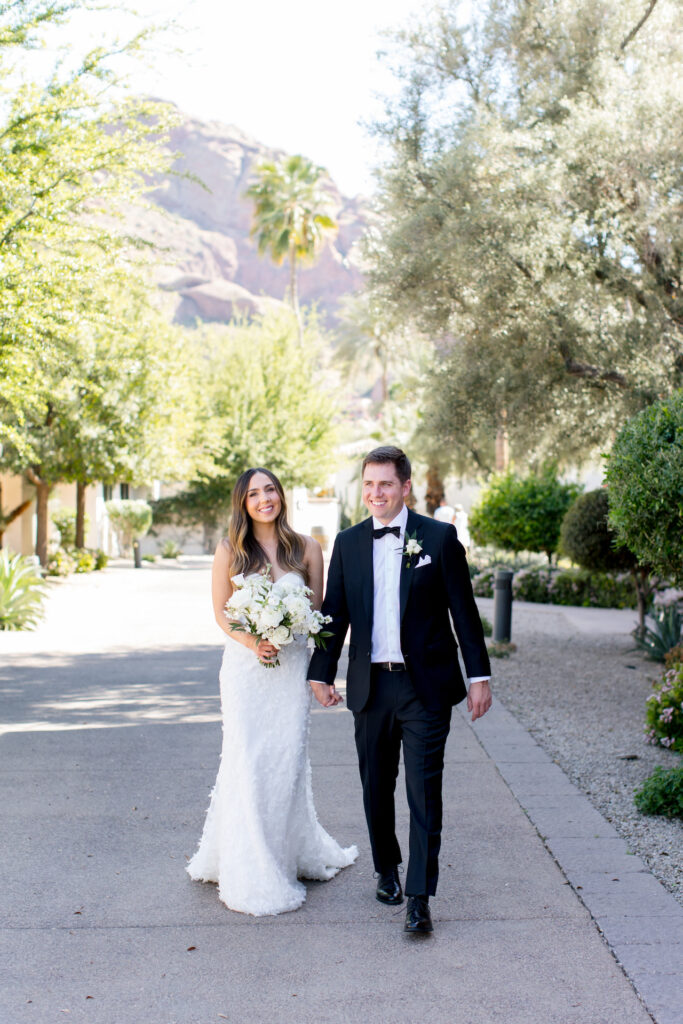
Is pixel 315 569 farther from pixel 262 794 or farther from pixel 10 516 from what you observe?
pixel 10 516

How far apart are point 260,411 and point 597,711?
28451 millimetres

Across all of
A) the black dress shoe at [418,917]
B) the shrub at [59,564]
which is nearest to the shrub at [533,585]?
the shrub at [59,564]

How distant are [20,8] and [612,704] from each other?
28.3ft

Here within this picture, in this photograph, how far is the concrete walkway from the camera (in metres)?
3.48

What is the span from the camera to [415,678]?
418 centimetres

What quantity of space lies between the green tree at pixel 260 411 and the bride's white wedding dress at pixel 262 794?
29842mm

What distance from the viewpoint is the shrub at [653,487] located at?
6.75 metres

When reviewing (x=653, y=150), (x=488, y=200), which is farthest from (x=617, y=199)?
(x=488, y=200)

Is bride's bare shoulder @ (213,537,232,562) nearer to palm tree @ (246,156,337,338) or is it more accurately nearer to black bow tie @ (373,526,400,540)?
black bow tie @ (373,526,400,540)

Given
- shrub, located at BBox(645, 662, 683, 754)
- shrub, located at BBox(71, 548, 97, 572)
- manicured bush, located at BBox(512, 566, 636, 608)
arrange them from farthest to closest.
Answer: shrub, located at BBox(71, 548, 97, 572) < manicured bush, located at BBox(512, 566, 636, 608) < shrub, located at BBox(645, 662, 683, 754)

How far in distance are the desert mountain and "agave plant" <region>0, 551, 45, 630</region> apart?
86865mm

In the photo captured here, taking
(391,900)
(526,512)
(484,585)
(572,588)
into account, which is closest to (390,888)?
(391,900)

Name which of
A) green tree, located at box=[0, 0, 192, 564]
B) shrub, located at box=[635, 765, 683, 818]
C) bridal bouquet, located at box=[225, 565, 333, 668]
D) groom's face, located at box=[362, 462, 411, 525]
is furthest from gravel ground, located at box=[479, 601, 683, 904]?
green tree, located at box=[0, 0, 192, 564]

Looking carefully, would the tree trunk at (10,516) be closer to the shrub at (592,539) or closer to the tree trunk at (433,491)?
the tree trunk at (433,491)
